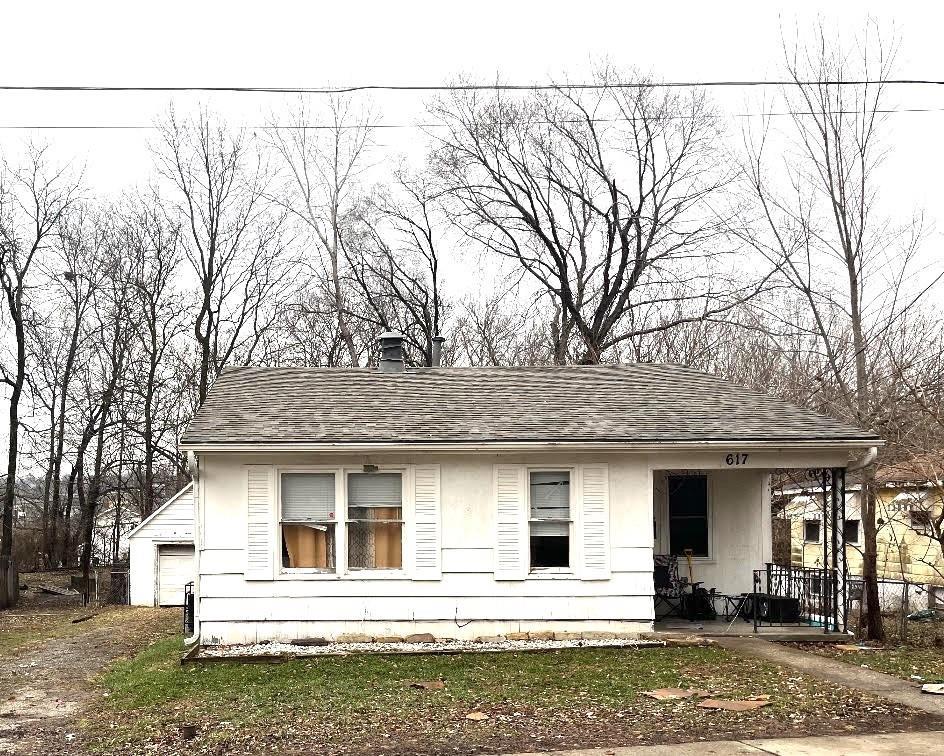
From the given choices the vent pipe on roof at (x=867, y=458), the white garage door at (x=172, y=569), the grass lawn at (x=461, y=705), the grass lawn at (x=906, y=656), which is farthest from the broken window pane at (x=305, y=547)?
the white garage door at (x=172, y=569)

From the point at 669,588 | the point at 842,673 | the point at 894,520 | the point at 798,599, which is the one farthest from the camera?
the point at 894,520

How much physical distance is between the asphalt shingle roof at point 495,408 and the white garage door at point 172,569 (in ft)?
39.0

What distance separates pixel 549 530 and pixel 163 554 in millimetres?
16534

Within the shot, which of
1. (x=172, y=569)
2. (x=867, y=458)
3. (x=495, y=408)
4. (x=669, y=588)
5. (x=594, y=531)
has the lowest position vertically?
(x=172, y=569)

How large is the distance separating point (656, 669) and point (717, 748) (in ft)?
11.3

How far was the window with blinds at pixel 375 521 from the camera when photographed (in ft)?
46.8

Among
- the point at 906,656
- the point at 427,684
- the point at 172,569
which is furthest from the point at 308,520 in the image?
the point at 172,569

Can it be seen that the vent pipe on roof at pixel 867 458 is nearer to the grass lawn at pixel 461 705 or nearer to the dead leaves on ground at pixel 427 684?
the grass lawn at pixel 461 705

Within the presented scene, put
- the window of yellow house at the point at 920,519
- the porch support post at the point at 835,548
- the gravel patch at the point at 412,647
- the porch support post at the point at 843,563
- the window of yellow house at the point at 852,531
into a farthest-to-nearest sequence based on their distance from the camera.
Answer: the window of yellow house at the point at 852,531 → the window of yellow house at the point at 920,519 → the porch support post at the point at 835,548 → the porch support post at the point at 843,563 → the gravel patch at the point at 412,647

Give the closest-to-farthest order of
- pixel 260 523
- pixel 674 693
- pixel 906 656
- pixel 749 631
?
1. pixel 674 693
2. pixel 906 656
3. pixel 260 523
4. pixel 749 631

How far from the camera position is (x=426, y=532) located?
560 inches

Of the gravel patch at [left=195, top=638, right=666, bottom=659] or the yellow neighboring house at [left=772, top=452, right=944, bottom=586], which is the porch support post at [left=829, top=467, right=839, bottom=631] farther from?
the gravel patch at [left=195, top=638, right=666, bottom=659]

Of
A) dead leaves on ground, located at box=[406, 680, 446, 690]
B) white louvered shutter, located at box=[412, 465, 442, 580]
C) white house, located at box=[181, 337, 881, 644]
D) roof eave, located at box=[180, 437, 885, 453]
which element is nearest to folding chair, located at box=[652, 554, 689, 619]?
white house, located at box=[181, 337, 881, 644]

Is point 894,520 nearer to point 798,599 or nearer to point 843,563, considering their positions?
point 798,599
